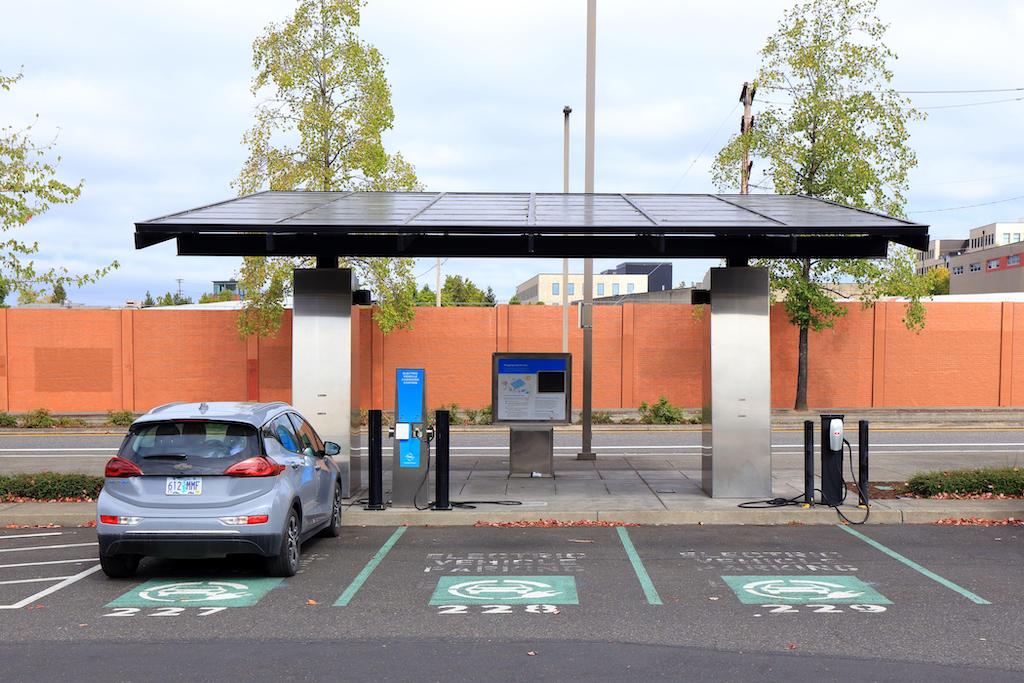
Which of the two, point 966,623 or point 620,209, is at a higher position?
point 620,209

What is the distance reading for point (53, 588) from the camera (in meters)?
8.70

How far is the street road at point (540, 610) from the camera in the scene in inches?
251

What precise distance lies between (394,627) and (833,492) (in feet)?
22.7

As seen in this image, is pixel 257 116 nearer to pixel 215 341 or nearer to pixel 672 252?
pixel 215 341

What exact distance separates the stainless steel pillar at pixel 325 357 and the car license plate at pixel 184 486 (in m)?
4.37

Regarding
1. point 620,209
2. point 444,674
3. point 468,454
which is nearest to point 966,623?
point 444,674

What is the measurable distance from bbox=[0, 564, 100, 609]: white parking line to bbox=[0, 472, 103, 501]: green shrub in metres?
3.56

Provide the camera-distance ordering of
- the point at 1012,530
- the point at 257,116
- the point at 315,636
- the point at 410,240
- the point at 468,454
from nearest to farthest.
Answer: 1. the point at 315,636
2. the point at 1012,530
3. the point at 410,240
4. the point at 468,454
5. the point at 257,116

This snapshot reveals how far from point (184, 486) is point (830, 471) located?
7728 millimetres

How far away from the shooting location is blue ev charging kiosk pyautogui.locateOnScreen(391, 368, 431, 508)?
12.2 meters

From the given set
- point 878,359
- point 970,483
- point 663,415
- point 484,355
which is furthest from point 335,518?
point 878,359

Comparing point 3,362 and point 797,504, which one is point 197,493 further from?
point 3,362

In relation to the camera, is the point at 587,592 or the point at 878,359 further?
the point at 878,359

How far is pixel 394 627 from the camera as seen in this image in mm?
→ 7348
